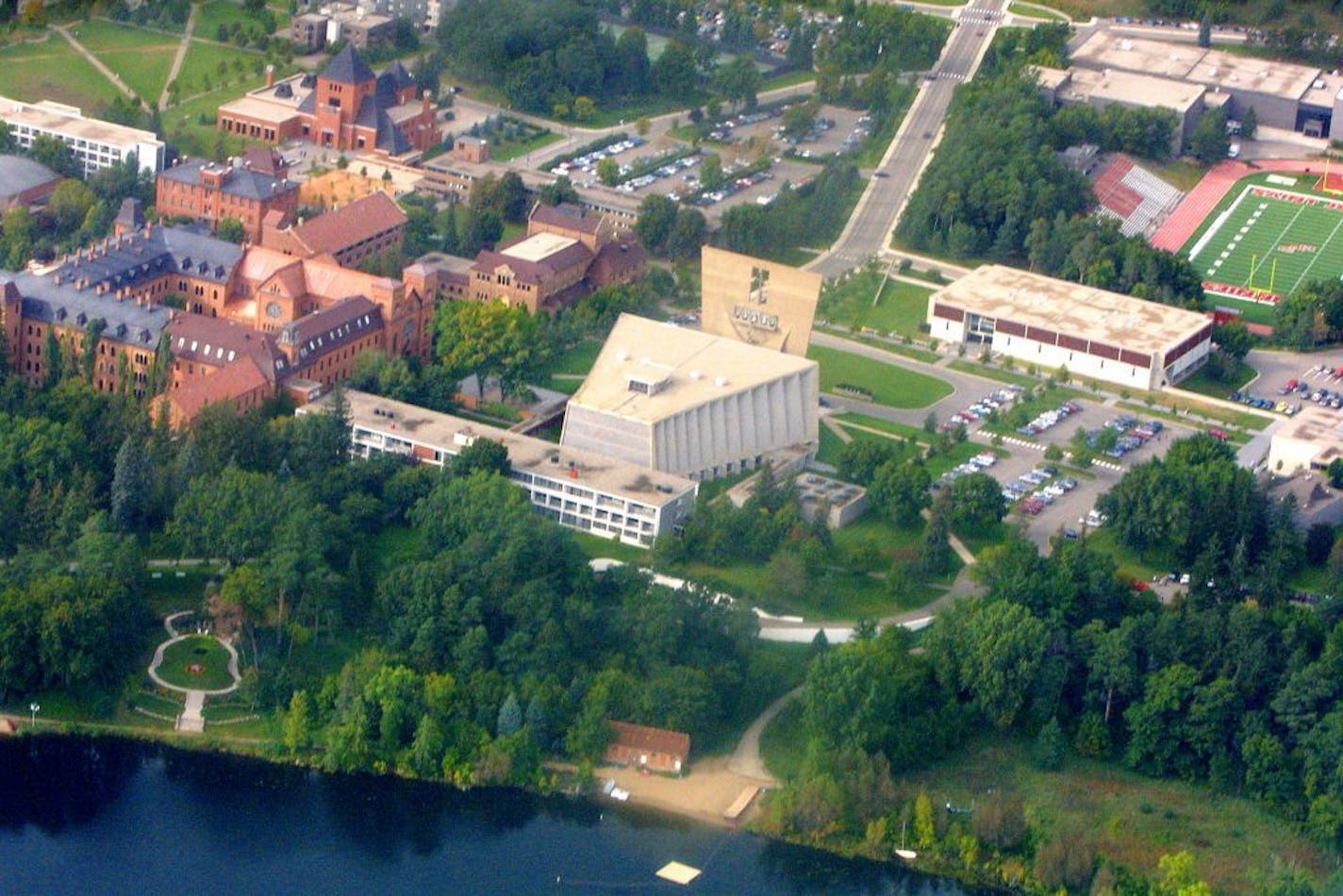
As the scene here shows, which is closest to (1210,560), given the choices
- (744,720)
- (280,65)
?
(744,720)

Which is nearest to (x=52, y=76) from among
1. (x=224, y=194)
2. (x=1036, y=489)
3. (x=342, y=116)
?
(x=342, y=116)

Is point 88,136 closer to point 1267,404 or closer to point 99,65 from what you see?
point 99,65

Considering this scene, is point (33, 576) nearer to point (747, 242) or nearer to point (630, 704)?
point (630, 704)

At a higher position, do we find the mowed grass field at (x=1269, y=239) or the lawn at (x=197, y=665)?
the mowed grass field at (x=1269, y=239)

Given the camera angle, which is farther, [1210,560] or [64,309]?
[64,309]

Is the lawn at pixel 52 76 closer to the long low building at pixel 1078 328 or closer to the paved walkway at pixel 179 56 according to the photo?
the paved walkway at pixel 179 56

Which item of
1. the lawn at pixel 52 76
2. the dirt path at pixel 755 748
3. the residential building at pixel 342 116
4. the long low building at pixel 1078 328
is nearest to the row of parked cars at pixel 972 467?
the long low building at pixel 1078 328
